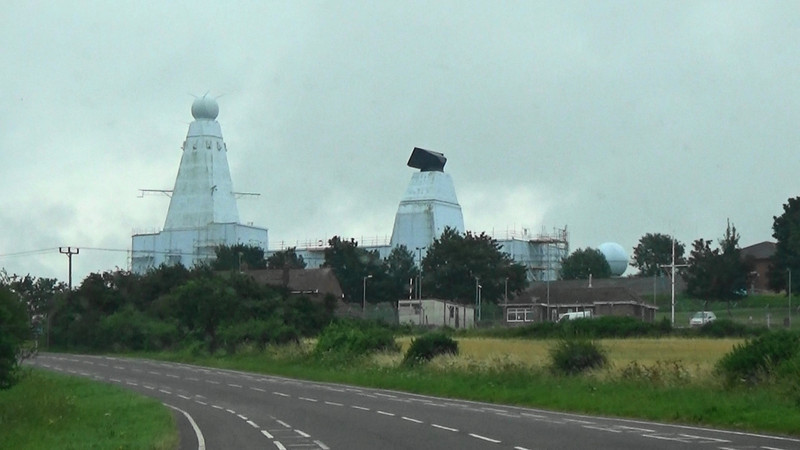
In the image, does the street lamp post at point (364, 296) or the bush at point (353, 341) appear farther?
the street lamp post at point (364, 296)

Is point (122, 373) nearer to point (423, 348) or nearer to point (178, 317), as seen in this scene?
point (423, 348)

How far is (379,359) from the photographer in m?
53.7

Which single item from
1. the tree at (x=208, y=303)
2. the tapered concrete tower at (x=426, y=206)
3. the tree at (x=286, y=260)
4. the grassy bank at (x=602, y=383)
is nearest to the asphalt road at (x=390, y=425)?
the grassy bank at (x=602, y=383)

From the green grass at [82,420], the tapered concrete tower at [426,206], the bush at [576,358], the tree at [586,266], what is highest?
the tapered concrete tower at [426,206]

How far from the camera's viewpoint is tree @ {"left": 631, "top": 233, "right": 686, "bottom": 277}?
149 m

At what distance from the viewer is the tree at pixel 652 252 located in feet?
489

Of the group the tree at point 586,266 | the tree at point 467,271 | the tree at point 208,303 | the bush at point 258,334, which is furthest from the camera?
the tree at point 586,266

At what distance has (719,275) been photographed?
95938 mm

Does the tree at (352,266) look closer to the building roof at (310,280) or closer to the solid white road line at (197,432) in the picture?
the building roof at (310,280)

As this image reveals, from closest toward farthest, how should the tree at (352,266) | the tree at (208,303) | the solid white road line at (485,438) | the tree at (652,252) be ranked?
the solid white road line at (485,438) → the tree at (208,303) → the tree at (352,266) → the tree at (652,252)

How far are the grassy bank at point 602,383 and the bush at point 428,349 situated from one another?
636 millimetres

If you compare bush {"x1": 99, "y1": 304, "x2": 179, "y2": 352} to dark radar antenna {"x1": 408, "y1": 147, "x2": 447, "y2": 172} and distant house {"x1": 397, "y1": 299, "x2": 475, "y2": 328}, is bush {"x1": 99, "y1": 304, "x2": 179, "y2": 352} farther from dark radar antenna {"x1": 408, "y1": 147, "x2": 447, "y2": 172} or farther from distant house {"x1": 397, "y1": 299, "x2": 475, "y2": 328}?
dark radar antenna {"x1": 408, "y1": 147, "x2": 447, "y2": 172}

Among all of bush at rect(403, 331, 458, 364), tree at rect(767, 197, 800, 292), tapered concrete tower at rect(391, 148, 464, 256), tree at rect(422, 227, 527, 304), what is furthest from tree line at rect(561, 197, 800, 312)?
bush at rect(403, 331, 458, 364)

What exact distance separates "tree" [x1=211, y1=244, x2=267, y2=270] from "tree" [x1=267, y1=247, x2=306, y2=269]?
1179 millimetres
